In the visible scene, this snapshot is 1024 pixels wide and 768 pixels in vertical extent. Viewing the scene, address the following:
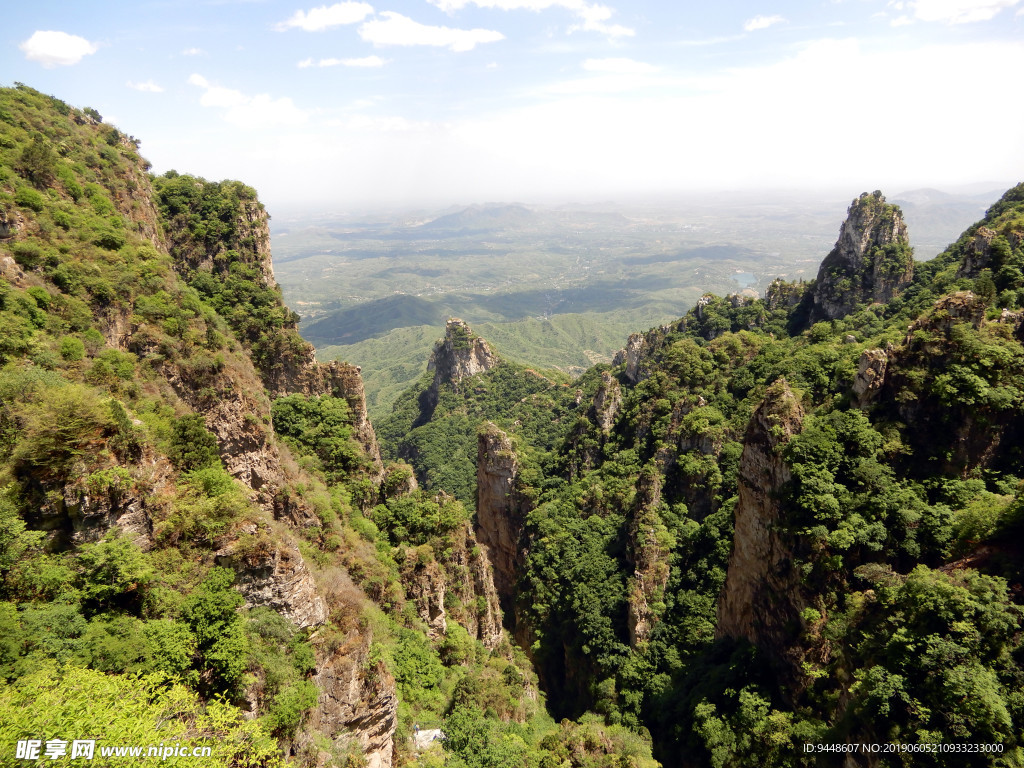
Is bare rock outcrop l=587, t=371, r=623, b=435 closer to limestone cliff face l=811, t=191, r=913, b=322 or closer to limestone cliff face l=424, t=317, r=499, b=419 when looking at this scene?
limestone cliff face l=811, t=191, r=913, b=322

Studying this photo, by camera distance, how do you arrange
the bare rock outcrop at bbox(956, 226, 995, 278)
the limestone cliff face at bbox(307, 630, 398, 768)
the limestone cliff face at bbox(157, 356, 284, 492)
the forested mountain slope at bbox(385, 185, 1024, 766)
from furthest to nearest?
the bare rock outcrop at bbox(956, 226, 995, 278), the limestone cliff face at bbox(157, 356, 284, 492), the limestone cliff face at bbox(307, 630, 398, 768), the forested mountain slope at bbox(385, 185, 1024, 766)

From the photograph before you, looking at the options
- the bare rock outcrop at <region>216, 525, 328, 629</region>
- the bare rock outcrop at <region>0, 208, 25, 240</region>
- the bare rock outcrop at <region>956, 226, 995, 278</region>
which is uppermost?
the bare rock outcrop at <region>0, 208, 25, 240</region>

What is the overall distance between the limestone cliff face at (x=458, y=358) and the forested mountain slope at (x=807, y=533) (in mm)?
40351

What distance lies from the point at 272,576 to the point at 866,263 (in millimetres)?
71644

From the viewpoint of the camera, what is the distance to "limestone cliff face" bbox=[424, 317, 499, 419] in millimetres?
96500

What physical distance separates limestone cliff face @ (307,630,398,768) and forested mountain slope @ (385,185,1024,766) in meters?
17.8

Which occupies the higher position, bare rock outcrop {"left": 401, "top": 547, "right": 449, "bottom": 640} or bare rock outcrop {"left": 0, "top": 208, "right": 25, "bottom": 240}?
bare rock outcrop {"left": 0, "top": 208, "right": 25, "bottom": 240}

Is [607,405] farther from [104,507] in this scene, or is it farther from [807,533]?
[104,507]

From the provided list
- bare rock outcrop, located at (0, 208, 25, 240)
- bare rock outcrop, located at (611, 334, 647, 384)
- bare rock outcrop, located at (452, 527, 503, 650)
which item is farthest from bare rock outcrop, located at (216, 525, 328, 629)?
bare rock outcrop, located at (611, 334, 647, 384)

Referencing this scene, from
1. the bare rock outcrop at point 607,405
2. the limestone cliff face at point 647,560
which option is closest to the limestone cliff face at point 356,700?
the limestone cliff face at point 647,560

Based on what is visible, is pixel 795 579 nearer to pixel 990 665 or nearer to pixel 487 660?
pixel 990 665

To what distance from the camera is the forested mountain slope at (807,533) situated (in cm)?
1789

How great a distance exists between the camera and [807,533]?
25.2 m

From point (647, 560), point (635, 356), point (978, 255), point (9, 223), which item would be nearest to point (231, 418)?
point (9, 223)
